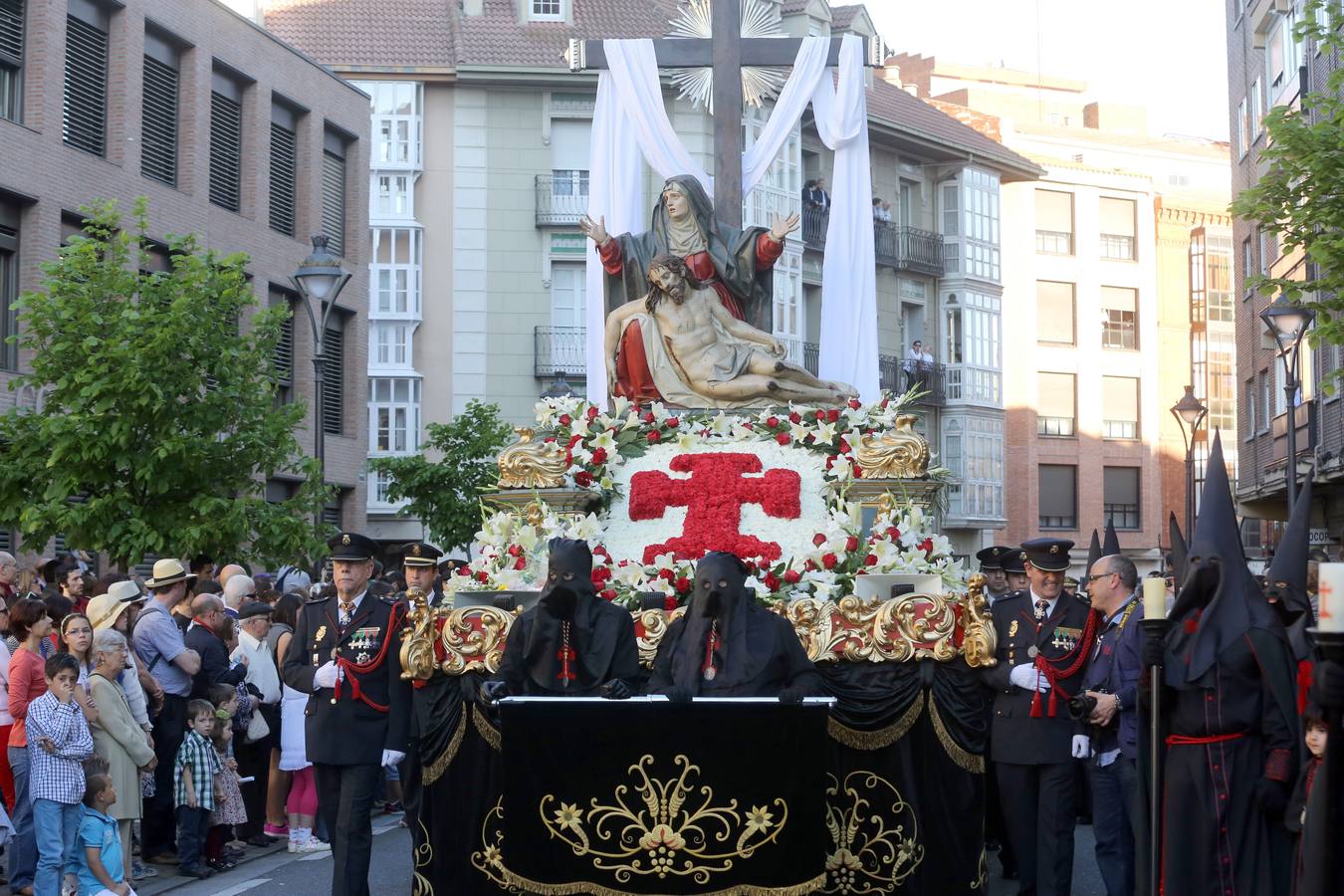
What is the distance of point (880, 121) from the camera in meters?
45.5

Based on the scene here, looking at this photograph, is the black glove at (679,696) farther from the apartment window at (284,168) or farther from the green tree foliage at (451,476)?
the apartment window at (284,168)

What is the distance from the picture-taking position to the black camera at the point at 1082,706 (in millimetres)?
9609

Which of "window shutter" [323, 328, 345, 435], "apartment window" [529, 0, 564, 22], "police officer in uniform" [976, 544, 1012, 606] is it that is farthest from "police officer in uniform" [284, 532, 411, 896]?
"apartment window" [529, 0, 564, 22]

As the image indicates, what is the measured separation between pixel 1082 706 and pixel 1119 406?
4972 centimetres

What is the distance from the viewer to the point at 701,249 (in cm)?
1348

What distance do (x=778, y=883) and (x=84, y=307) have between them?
11.2 metres

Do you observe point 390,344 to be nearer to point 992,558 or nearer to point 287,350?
point 287,350

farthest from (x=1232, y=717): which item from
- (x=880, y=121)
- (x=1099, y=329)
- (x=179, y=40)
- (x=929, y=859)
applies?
(x=1099, y=329)

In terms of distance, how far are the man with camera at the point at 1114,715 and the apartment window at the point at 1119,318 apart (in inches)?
1908

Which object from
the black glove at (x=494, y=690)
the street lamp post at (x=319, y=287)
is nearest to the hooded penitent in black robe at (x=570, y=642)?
the black glove at (x=494, y=690)

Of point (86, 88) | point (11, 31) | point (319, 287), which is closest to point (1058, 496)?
point (86, 88)

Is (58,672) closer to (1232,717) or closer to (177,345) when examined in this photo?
(1232,717)

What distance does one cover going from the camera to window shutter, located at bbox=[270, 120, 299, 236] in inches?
1266

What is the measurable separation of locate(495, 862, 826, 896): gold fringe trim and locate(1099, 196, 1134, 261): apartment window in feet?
168
